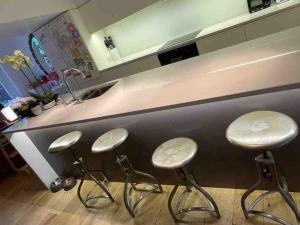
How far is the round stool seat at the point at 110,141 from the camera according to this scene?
6.06ft

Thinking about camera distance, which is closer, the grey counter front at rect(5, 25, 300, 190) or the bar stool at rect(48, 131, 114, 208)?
the grey counter front at rect(5, 25, 300, 190)

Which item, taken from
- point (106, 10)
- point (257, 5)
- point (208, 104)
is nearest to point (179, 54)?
point (257, 5)

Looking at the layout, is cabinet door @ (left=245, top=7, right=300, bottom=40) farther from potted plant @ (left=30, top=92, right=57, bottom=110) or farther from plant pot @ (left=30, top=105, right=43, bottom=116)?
plant pot @ (left=30, top=105, right=43, bottom=116)

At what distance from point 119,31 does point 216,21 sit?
5.63 ft

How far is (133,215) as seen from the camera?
2096mm

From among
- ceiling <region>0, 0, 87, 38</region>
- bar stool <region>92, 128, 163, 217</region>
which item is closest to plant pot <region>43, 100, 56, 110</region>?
ceiling <region>0, 0, 87, 38</region>

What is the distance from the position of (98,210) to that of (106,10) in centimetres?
283

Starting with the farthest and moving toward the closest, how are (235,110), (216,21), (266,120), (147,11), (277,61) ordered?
(147,11) → (216,21) → (235,110) → (277,61) → (266,120)

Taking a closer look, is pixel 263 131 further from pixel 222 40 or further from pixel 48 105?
pixel 48 105

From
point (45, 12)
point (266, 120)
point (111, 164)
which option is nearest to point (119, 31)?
point (45, 12)

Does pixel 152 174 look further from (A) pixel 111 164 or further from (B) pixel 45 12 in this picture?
(B) pixel 45 12

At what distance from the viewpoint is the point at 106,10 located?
3568 mm

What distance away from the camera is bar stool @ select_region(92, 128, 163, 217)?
1.88 metres

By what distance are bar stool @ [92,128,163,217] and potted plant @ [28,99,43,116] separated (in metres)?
1.24
